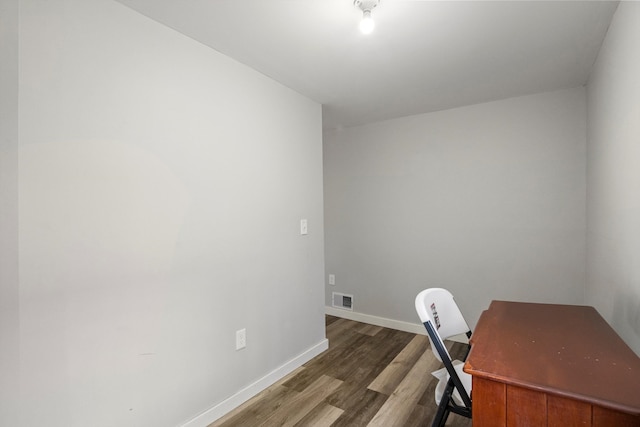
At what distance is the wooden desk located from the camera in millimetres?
810

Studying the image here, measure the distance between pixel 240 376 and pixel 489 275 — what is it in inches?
90.4

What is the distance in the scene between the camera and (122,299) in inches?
56.2

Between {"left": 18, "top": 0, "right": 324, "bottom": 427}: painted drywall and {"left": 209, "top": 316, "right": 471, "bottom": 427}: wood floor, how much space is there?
0.23m

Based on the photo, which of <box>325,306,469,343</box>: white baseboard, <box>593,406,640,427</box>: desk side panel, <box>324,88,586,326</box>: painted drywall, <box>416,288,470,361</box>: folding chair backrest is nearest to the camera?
<box>593,406,640,427</box>: desk side panel

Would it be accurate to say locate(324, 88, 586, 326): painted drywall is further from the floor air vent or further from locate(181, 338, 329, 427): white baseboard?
locate(181, 338, 329, 427): white baseboard

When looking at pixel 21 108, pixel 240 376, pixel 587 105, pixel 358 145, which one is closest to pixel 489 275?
pixel 587 105

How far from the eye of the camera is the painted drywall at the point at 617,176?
1.27 m

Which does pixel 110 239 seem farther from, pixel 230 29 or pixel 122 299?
pixel 230 29

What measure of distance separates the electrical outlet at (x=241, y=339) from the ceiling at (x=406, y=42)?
71.3 inches

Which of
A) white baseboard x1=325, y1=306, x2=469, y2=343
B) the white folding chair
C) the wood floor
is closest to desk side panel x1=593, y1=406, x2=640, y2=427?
the white folding chair

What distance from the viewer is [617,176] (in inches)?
60.2

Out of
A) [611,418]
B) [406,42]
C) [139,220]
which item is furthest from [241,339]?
[406,42]

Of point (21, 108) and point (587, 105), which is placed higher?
point (587, 105)

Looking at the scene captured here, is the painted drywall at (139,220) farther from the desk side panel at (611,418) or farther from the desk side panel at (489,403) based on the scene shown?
the desk side panel at (611,418)
